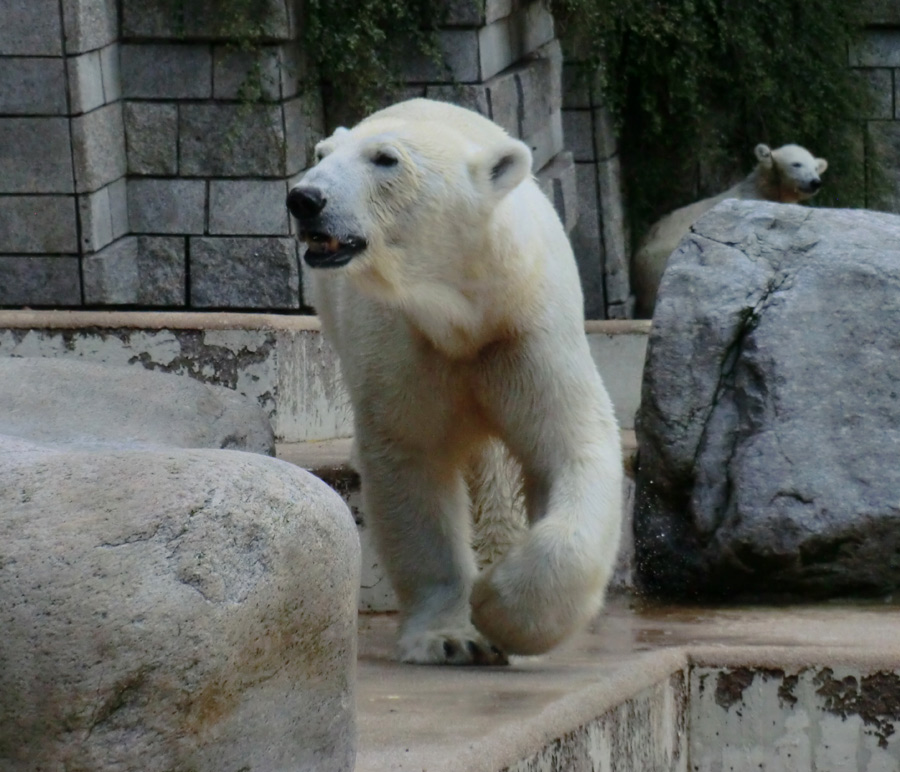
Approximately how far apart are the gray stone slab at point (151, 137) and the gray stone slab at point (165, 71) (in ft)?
0.17

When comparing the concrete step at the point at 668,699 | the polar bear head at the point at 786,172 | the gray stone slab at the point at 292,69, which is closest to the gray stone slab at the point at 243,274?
the gray stone slab at the point at 292,69

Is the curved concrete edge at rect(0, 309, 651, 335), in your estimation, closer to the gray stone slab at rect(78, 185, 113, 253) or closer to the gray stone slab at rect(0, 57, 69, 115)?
the gray stone slab at rect(78, 185, 113, 253)

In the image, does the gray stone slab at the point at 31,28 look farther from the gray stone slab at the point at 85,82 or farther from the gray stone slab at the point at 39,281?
the gray stone slab at the point at 39,281

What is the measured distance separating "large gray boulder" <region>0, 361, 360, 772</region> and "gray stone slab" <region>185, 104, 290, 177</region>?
195 inches

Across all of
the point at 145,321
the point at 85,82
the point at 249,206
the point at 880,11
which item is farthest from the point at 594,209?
the point at 145,321

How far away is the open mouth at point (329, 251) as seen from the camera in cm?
324

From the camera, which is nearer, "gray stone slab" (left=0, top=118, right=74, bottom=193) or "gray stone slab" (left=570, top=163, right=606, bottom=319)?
"gray stone slab" (left=0, top=118, right=74, bottom=193)

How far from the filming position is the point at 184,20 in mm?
7070

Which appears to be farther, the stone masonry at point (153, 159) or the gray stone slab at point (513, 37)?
the gray stone slab at point (513, 37)

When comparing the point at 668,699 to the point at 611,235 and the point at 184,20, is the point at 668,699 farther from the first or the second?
the point at 611,235

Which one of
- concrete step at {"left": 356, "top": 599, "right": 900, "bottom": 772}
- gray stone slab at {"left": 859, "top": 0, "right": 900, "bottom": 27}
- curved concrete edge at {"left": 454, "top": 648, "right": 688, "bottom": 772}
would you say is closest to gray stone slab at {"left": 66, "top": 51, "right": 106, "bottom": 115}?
concrete step at {"left": 356, "top": 599, "right": 900, "bottom": 772}

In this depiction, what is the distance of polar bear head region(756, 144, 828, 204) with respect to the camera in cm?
1098

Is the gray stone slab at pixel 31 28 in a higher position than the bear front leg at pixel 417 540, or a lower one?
higher

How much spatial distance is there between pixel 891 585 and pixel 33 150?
394cm
